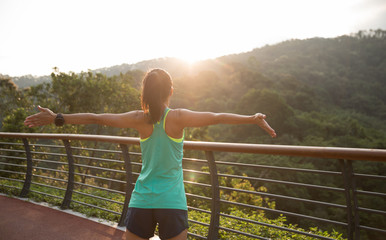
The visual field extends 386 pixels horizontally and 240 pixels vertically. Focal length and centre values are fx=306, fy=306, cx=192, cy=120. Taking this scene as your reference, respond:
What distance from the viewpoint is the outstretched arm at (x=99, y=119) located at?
6.22 feet

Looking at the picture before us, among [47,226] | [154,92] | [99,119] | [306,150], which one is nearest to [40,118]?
[99,119]

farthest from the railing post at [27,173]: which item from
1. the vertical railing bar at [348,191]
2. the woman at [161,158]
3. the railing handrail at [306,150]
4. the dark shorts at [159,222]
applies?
the vertical railing bar at [348,191]

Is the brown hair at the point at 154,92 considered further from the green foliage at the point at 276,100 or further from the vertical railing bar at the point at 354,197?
the vertical railing bar at the point at 354,197

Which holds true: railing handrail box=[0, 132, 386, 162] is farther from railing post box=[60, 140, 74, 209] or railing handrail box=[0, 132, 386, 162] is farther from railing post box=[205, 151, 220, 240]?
railing post box=[60, 140, 74, 209]

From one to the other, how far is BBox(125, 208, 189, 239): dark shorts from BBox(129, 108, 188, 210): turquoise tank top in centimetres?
4

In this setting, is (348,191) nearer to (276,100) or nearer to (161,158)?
(161,158)

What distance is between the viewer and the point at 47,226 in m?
3.95

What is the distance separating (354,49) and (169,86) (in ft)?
Result: 387

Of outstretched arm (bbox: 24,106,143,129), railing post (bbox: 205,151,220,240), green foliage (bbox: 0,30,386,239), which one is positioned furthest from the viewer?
green foliage (bbox: 0,30,386,239)

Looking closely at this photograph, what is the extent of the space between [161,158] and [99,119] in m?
0.50

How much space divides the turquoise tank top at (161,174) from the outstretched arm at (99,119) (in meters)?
0.14

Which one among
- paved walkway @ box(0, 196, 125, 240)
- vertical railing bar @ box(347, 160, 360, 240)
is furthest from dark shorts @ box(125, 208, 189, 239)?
paved walkway @ box(0, 196, 125, 240)

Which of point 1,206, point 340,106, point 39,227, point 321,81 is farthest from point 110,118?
point 321,81

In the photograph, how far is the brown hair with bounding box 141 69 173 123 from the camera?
179cm
